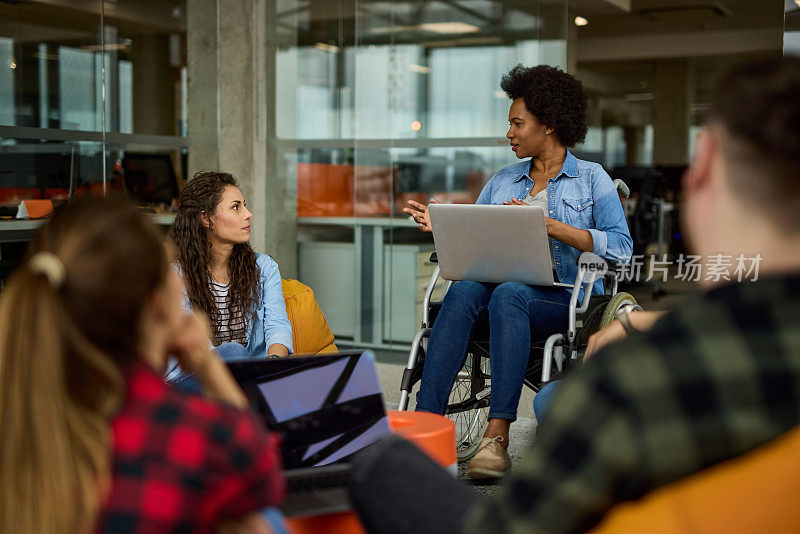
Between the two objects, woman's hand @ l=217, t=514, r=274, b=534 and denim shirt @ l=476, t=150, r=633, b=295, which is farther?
denim shirt @ l=476, t=150, r=633, b=295

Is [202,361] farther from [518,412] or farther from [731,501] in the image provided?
[518,412]

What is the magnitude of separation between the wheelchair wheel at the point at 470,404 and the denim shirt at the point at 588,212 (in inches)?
17.9

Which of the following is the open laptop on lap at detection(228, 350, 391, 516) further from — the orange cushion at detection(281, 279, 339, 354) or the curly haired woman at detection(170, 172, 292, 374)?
the orange cushion at detection(281, 279, 339, 354)

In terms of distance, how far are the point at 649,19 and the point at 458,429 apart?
29.1 feet

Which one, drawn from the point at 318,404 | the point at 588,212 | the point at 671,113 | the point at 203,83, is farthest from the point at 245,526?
the point at 671,113

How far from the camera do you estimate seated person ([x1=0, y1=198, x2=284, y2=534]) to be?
0.92 m

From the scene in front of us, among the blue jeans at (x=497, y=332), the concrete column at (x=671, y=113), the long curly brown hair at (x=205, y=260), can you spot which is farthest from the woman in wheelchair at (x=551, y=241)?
the concrete column at (x=671, y=113)

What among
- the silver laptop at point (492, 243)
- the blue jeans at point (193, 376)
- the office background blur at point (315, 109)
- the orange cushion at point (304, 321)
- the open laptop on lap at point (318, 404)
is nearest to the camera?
the open laptop on lap at point (318, 404)

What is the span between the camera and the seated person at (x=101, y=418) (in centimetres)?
92

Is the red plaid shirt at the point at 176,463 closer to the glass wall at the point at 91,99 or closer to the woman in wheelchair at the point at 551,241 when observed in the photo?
the woman in wheelchair at the point at 551,241

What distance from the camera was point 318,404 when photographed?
1.65m

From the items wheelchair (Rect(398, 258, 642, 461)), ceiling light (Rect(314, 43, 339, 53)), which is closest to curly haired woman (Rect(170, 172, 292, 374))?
wheelchair (Rect(398, 258, 642, 461))

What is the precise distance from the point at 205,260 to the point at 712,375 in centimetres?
215

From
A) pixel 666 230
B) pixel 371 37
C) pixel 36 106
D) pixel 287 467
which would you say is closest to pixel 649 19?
pixel 666 230
